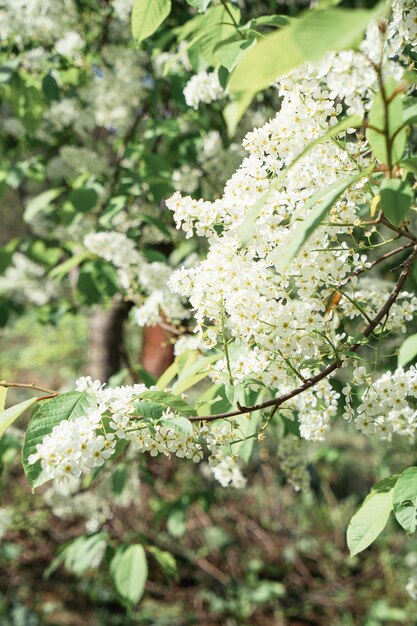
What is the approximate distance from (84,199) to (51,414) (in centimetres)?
160

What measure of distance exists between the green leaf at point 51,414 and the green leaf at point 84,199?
1.54 meters

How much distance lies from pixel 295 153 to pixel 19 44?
2241 millimetres

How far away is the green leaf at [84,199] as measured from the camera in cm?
256

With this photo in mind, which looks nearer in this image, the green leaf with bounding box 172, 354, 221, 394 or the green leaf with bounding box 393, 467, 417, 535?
the green leaf with bounding box 393, 467, 417, 535

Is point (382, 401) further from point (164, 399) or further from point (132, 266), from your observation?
point (132, 266)

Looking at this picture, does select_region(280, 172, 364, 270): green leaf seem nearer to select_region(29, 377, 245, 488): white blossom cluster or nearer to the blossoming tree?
the blossoming tree

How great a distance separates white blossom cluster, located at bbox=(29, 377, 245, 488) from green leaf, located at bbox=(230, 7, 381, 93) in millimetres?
661

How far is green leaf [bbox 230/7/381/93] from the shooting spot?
2.08ft

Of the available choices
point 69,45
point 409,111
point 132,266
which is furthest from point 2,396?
point 69,45

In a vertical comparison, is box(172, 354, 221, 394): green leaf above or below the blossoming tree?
below

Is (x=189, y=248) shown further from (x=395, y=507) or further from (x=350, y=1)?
(x=395, y=507)

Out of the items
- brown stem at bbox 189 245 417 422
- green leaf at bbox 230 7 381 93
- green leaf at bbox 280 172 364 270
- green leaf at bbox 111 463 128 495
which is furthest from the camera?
green leaf at bbox 111 463 128 495

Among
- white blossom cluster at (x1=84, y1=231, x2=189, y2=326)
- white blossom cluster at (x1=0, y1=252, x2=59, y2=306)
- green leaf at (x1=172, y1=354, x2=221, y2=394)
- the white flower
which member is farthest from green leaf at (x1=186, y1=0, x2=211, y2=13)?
white blossom cluster at (x1=0, y1=252, x2=59, y2=306)

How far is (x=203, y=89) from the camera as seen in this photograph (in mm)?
2107
